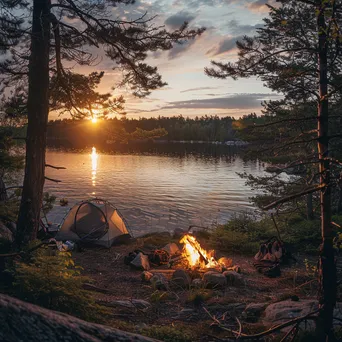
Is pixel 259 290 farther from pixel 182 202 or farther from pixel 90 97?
pixel 182 202

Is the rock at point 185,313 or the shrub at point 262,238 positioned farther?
the shrub at point 262,238

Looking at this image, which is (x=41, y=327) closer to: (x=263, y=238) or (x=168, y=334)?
(x=168, y=334)

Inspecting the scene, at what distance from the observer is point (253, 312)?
24.0 feet

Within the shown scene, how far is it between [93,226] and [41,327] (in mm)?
12773

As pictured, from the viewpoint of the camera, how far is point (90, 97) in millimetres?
11156

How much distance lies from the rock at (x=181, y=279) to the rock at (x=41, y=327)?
6.40 m

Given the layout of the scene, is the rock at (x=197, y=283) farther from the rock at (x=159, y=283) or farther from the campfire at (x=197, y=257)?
the campfire at (x=197, y=257)

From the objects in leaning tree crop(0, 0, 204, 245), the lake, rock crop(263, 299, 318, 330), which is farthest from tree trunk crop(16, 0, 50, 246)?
the lake

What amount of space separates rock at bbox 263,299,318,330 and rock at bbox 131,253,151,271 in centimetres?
507

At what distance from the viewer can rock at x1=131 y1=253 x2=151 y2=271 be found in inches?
450

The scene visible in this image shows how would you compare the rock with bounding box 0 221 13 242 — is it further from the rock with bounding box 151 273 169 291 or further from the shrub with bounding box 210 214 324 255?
the shrub with bounding box 210 214 324 255

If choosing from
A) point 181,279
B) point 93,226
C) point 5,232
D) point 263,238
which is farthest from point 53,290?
point 263,238

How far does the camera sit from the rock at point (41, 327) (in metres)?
2.82

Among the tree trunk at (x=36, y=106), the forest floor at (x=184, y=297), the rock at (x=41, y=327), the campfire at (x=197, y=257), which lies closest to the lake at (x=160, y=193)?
the campfire at (x=197, y=257)
